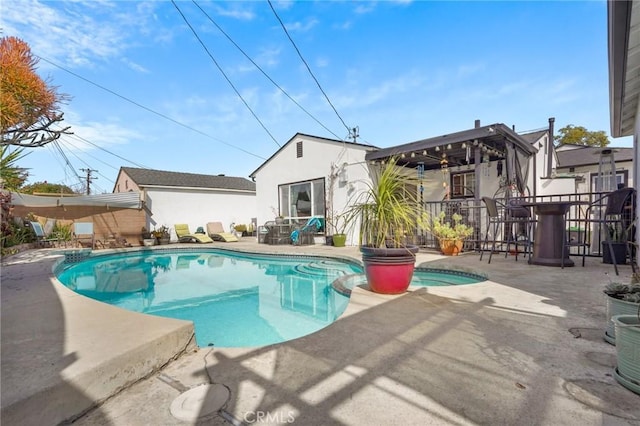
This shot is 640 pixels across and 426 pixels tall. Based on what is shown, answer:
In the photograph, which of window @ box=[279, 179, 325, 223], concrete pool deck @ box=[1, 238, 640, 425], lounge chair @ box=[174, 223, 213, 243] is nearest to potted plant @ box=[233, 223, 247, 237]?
lounge chair @ box=[174, 223, 213, 243]

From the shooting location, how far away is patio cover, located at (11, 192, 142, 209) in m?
9.41

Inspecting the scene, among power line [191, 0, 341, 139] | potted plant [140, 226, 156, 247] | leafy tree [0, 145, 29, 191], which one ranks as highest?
power line [191, 0, 341, 139]

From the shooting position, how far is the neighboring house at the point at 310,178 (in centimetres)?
940

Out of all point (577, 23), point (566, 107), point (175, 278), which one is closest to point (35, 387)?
point (175, 278)

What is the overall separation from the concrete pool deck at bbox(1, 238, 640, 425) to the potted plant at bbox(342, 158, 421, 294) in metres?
0.64

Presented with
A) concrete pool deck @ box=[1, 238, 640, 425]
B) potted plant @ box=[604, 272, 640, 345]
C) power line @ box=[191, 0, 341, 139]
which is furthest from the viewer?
power line @ box=[191, 0, 341, 139]

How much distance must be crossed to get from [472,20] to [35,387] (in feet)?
30.2

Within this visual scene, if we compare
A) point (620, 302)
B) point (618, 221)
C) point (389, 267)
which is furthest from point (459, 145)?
point (620, 302)

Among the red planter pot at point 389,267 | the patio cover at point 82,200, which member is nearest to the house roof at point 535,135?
the red planter pot at point 389,267

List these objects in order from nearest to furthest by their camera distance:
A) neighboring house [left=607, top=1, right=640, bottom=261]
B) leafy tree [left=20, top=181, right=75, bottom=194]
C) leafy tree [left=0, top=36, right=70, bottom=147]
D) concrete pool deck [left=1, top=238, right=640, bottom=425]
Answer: concrete pool deck [left=1, top=238, right=640, bottom=425] → neighboring house [left=607, top=1, right=640, bottom=261] → leafy tree [left=0, top=36, right=70, bottom=147] → leafy tree [left=20, top=181, right=75, bottom=194]

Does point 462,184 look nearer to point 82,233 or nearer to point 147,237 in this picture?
point 147,237

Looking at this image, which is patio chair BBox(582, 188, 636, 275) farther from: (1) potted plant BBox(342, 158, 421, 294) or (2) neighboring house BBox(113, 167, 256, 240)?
(2) neighboring house BBox(113, 167, 256, 240)

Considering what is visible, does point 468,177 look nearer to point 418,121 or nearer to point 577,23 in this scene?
point 418,121

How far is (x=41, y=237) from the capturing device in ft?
33.0
